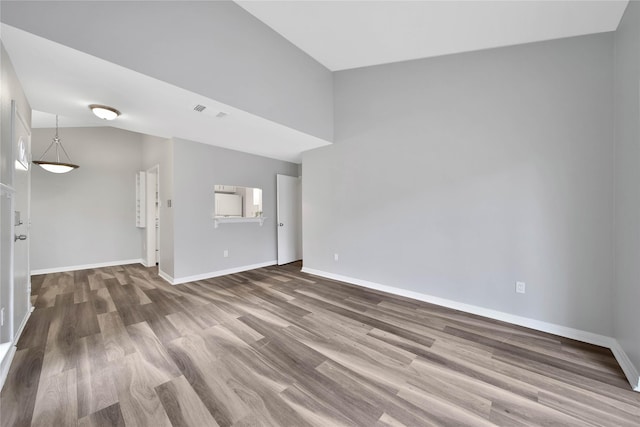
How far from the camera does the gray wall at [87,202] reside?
4500 mm

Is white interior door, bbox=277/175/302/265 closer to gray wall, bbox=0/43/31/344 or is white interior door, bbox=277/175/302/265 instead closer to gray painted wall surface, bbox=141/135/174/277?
gray painted wall surface, bbox=141/135/174/277

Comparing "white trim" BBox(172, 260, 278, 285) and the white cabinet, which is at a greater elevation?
the white cabinet

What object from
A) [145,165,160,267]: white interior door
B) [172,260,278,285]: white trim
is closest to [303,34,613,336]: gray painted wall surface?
[172,260,278,285]: white trim

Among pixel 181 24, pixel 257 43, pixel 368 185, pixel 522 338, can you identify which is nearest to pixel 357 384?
pixel 522 338

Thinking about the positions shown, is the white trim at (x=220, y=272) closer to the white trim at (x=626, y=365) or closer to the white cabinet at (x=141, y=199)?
the white cabinet at (x=141, y=199)

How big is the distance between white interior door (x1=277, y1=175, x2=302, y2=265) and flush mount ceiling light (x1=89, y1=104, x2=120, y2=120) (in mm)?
2920

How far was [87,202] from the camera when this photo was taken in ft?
16.2

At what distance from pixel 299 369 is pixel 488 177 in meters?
2.72

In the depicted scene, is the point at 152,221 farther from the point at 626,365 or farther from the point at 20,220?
the point at 626,365

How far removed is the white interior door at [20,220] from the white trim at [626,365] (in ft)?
15.4

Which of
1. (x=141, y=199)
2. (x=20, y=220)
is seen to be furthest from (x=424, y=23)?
(x=141, y=199)

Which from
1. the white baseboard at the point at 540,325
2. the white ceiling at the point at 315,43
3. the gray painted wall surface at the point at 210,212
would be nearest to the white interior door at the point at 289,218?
the gray painted wall surface at the point at 210,212

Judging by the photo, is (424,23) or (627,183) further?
(424,23)

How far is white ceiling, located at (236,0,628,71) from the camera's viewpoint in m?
2.06
